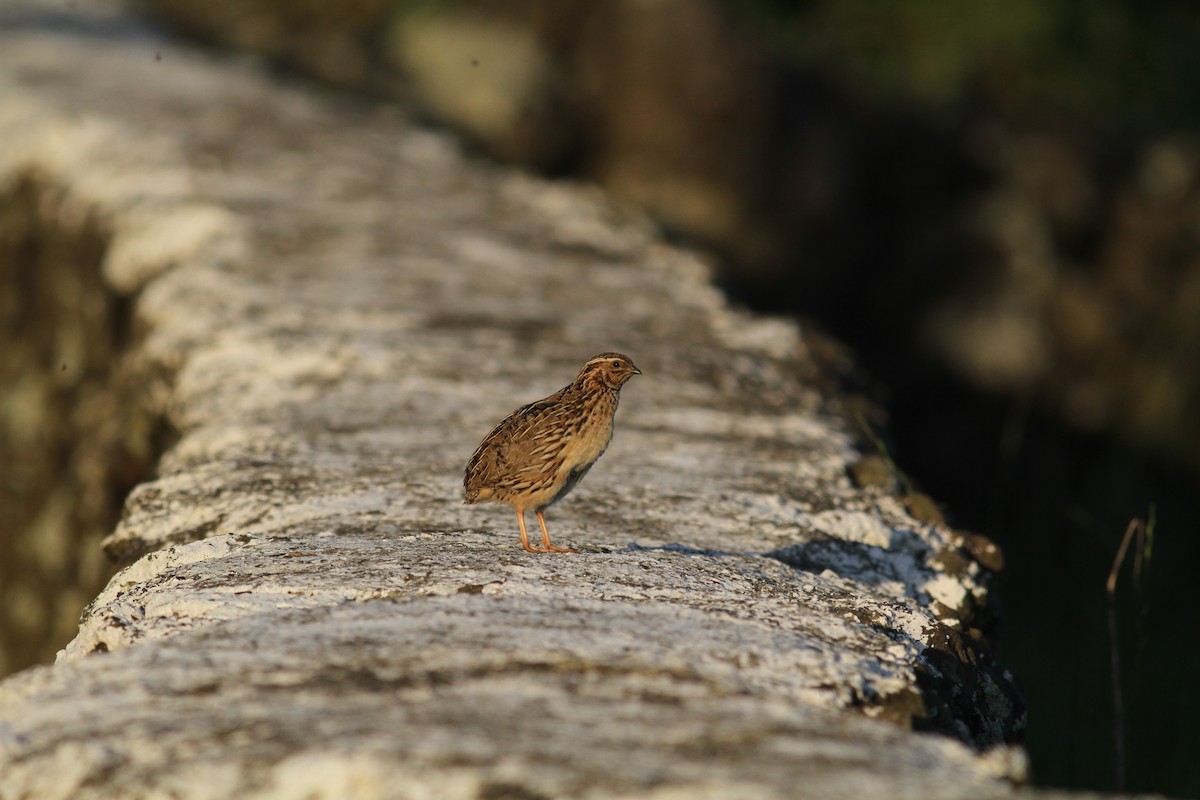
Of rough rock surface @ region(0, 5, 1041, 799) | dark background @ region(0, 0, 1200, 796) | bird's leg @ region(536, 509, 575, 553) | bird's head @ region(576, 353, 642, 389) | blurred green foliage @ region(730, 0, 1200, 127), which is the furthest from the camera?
blurred green foliage @ region(730, 0, 1200, 127)

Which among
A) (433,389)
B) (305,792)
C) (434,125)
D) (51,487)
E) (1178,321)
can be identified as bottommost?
(305,792)

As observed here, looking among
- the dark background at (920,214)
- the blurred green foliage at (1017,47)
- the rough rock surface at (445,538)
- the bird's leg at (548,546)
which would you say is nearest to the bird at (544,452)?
the bird's leg at (548,546)

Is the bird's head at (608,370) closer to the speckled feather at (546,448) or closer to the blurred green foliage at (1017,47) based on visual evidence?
the speckled feather at (546,448)

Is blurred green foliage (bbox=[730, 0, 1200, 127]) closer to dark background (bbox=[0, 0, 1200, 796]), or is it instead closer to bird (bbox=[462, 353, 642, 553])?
dark background (bbox=[0, 0, 1200, 796])

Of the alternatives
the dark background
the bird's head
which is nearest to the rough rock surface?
the bird's head

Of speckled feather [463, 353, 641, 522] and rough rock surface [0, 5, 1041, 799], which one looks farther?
speckled feather [463, 353, 641, 522]

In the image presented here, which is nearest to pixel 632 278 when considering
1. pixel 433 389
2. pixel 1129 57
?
pixel 433 389

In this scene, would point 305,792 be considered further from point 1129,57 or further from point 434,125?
point 1129,57

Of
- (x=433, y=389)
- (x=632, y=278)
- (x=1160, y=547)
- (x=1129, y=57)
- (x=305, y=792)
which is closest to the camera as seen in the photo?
(x=305, y=792)
